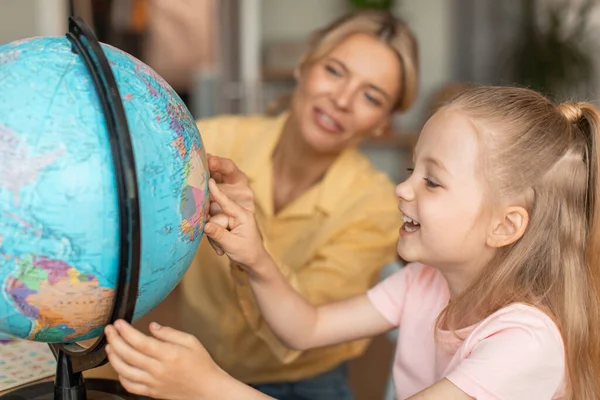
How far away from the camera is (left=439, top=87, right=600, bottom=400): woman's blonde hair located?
1130mm

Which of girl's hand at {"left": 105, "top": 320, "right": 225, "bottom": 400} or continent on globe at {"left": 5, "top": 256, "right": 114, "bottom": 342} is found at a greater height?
continent on globe at {"left": 5, "top": 256, "right": 114, "bottom": 342}

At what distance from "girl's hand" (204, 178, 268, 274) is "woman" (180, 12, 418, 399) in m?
0.42

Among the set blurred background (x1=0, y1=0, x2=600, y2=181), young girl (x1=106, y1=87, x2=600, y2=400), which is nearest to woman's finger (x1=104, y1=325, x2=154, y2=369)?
young girl (x1=106, y1=87, x2=600, y2=400)

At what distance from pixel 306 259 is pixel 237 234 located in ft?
1.83

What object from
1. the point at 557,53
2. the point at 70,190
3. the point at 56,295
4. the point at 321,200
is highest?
the point at 70,190

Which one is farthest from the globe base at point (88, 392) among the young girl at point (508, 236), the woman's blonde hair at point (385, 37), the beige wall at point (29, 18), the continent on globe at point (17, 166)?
the beige wall at point (29, 18)

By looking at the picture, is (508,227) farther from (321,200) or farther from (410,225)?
(321,200)

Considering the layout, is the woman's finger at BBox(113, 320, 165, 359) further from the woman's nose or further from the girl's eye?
the woman's nose

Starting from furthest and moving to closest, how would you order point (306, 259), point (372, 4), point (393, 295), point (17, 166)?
point (372, 4), point (306, 259), point (393, 295), point (17, 166)

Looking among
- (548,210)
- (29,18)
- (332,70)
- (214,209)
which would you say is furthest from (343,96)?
(29,18)

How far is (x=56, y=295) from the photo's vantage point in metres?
0.92

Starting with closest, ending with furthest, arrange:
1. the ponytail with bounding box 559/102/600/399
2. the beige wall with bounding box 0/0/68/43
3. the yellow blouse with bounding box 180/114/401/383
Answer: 1. the ponytail with bounding box 559/102/600/399
2. the yellow blouse with bounding box 180/114/401/383
3. the beige wall with bounding box 0/0/68/43

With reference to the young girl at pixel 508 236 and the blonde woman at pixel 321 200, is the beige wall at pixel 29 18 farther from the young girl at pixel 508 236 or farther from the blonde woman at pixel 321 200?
the young girl at pixel 508 236

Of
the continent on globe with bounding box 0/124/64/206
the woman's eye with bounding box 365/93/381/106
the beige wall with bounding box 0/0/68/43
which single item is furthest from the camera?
the beige wall with bounding box 0/0/68/43
